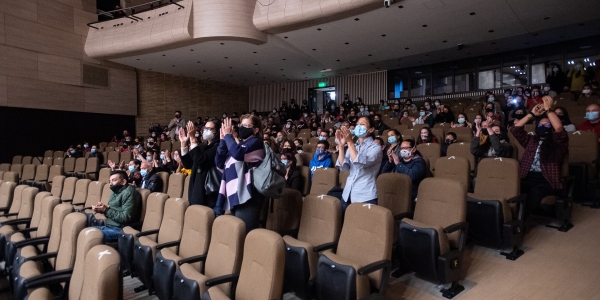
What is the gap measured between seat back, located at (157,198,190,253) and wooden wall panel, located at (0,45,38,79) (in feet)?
28.7

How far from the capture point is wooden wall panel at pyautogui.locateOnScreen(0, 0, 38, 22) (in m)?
8.67

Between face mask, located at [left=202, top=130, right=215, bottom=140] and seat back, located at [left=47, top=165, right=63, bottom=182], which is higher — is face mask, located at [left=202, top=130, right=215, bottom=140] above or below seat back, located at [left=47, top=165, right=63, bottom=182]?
above

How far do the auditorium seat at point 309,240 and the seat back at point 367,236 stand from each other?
129 millimetres

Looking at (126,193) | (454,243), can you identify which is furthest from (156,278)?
(454,243)

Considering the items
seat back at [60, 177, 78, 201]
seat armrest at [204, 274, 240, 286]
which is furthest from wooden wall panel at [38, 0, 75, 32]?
seat armrest at [204, 274, 240, 286]

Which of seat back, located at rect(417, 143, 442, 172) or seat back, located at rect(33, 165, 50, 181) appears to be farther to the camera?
seat back, located at rect(33, 165, 50, 181)

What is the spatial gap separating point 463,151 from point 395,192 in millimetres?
1912

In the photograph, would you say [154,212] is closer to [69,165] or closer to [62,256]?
[62,256]

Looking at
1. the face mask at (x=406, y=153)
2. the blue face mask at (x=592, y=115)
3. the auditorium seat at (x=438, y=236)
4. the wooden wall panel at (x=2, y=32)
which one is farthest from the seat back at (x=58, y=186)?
the blue face mask at (x=592, y=115)

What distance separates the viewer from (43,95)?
9.38 m

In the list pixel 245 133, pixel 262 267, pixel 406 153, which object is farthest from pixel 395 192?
pixel 262 267

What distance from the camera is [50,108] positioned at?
31.4 ft

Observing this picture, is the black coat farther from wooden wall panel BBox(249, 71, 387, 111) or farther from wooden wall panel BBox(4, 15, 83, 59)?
wooden wall panel BBox(249, 71, 387, 111)

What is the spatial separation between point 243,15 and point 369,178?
665 cm
